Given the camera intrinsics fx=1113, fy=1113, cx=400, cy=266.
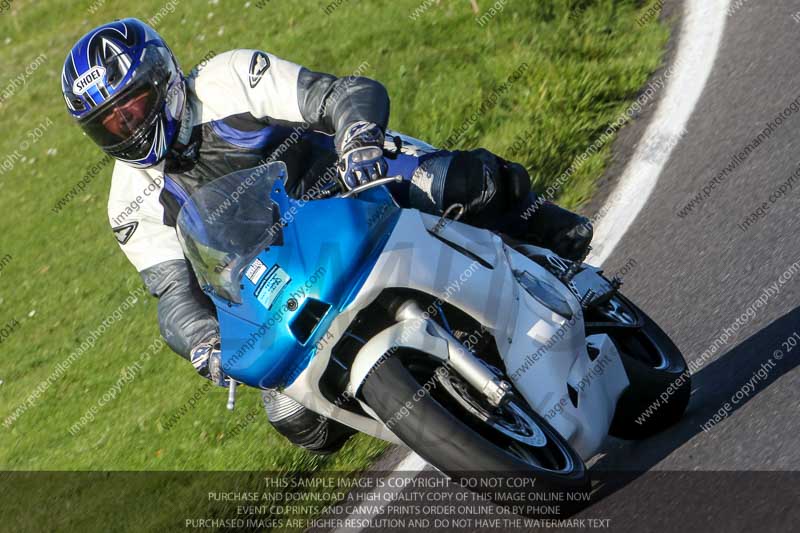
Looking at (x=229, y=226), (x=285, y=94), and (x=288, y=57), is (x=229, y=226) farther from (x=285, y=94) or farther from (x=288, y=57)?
(x=288, y=57)

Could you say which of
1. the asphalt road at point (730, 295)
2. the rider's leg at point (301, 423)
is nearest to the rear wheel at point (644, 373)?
the asphalt road at point (730, 295)

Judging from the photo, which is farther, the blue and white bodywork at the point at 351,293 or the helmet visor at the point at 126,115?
the helmet visor at the point at 126,115

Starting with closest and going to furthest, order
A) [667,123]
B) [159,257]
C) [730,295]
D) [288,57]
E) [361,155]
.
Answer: [361,155] < [159,257] < [730,295] < [667,123] < [288,57]

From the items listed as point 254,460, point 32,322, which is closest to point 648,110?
point 254,460

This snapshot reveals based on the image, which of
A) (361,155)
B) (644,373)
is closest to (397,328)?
(361,155)

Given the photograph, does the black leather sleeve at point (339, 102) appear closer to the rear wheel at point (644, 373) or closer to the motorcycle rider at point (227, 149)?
the motorcycle rider at point (227, 149)

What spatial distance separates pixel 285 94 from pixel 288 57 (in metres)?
6.88

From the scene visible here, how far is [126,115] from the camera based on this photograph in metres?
4.92

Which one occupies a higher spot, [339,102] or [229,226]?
[339,102]

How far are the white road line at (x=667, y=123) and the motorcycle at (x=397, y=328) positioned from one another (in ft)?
4.74

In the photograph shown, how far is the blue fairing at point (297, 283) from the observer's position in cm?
375

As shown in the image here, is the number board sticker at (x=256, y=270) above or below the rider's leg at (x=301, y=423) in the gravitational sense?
above

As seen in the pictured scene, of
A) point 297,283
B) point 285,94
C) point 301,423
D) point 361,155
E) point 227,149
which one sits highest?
point 361,155

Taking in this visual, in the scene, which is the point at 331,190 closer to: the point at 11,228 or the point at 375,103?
the point at 375,103
